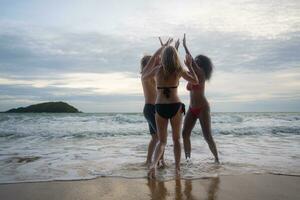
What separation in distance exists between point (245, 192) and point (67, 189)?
7.47 ft

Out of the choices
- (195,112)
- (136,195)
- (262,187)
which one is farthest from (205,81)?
(136,195)

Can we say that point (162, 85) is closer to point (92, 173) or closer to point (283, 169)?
point (92, 173)

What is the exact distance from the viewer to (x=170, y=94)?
5.02 metres

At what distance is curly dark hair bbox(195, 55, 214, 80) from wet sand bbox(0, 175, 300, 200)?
6.43 ft

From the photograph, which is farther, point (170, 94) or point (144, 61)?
point (144, 61)

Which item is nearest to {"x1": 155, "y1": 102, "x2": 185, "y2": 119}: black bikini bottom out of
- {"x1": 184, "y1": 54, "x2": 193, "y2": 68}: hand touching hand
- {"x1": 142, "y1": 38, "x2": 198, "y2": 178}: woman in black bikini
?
{"x1": 142, "y1": 38, "x2": 198, "y2": 178}: woman in black bikini

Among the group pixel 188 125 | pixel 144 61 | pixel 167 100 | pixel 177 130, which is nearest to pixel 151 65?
pixel 144 61

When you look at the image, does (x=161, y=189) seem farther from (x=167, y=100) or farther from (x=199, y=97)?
(x=199, y=97)

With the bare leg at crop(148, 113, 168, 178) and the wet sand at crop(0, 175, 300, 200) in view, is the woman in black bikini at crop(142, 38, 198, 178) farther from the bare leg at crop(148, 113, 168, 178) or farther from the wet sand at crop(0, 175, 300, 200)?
the wet sand at crop(0, 175, 300, 200)

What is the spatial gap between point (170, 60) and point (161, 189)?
5.91 feet

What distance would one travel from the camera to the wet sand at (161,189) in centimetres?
401

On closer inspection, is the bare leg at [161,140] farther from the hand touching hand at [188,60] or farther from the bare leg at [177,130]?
the hand touching hand at [188,60]

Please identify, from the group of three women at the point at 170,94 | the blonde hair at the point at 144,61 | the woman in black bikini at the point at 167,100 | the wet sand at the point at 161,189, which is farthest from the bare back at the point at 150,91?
the wet sand at the point at 161,189

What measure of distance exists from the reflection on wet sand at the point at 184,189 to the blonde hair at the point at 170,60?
159 centimetres
